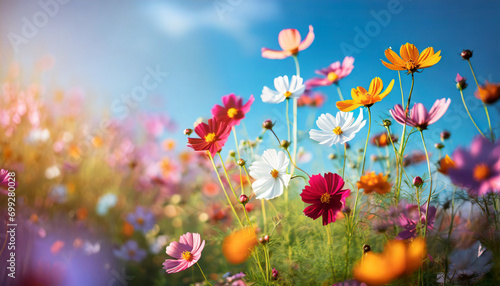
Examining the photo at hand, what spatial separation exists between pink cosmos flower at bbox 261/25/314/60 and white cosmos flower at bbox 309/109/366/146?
0.18 m

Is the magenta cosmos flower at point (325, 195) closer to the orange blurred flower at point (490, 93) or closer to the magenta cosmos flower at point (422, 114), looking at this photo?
the magenta cosmos flower at point (422, 114)

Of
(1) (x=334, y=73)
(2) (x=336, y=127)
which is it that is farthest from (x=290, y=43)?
(2) (x=336, y=127)

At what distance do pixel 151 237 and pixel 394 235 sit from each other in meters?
0.92

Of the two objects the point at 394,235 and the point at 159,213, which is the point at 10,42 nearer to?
the point at 159,213

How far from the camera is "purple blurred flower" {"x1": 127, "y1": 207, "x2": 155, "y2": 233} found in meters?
1.17

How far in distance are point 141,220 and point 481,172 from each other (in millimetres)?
1060

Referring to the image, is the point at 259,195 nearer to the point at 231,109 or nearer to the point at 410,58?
the point at 231,109

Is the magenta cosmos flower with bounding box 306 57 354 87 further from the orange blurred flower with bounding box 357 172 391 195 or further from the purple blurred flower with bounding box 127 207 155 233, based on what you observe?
the purple blurred flower with bounding box 127 207 155 233

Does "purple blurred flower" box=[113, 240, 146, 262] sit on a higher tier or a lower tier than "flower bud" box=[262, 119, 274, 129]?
lower

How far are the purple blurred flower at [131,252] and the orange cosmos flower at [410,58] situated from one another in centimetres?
97

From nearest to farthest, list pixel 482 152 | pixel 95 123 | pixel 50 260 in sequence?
pixel 482 152, pixel 50 260, pixel 95 123

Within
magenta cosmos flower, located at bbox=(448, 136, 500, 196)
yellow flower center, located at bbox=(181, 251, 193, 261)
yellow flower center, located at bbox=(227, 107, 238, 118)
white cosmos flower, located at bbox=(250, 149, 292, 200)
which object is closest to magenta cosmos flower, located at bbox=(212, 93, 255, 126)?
yellow flower center, located at bbox=(227, 107, 238, 118)

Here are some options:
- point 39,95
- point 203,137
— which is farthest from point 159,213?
point 203,137

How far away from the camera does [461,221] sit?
0.50 metres
